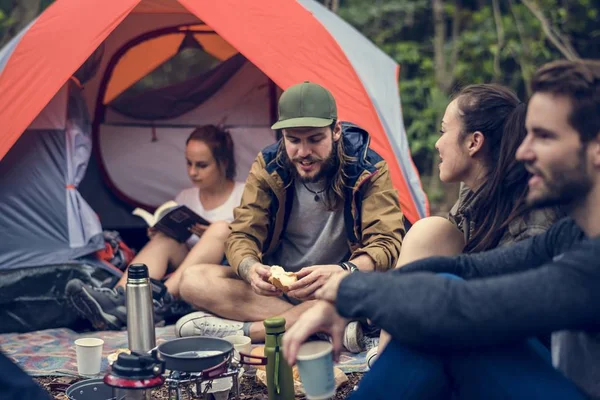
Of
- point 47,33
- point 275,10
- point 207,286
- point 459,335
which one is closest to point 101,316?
point 207,286

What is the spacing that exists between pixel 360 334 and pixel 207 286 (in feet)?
2.02

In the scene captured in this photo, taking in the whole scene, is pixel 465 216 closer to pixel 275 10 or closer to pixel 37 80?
pixel 275 10

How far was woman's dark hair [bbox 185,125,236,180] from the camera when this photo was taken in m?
4.02

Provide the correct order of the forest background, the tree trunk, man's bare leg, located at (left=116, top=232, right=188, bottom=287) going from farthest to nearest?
1. the tree trunk
2. the forest background
3. man's bare leg, located at (left=116, top=232, right=188, bottom=287)

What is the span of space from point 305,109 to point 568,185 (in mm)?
1409

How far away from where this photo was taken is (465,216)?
259 cm

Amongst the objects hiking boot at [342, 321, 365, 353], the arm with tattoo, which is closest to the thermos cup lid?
the arm with tattoo

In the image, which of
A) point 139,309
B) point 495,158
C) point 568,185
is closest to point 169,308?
point 139,309

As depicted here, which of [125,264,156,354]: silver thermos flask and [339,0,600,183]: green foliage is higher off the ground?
[339,0,600,183]: green foliage

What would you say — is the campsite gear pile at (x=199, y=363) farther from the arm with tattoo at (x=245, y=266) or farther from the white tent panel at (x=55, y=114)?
the white tent panel at (x=55, y=114)

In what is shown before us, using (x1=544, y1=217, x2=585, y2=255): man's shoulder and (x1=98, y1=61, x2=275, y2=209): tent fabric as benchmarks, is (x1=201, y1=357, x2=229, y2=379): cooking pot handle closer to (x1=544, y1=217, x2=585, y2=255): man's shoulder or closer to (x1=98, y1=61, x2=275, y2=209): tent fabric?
(x1=544, y1=217, x2=585, y2=255): man's shoulder

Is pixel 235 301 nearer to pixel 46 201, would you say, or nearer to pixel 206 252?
pixel 206 252

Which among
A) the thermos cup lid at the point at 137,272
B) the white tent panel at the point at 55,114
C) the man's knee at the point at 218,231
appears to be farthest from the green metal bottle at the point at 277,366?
the white tent panel at the point at 55,114

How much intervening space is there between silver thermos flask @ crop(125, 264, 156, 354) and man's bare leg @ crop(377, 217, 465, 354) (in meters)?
0.69
